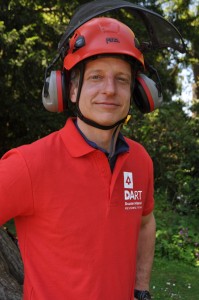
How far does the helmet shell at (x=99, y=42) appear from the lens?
6.20ft

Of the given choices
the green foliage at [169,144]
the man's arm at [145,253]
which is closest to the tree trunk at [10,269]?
the man's arm at [145,253]

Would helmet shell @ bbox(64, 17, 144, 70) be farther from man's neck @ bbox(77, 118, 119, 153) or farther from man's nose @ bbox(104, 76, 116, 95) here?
man's neck @ bbox(77, 118, 119, 153)

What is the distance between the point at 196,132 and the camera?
9891mm

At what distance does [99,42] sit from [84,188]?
0.62 metres

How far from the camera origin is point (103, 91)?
1906 mm

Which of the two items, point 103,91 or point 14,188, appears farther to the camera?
point 103,91

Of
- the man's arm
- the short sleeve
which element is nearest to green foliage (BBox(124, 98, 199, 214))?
the man's arm

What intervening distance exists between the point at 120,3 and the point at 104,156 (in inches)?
27.1

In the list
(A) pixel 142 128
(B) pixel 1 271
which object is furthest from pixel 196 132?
(B) pixel 1 271

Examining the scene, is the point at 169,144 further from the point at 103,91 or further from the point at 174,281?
the point at 103,91

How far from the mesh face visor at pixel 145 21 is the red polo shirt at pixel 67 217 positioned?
0.51 m

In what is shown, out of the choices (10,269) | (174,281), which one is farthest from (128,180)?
(174,281)

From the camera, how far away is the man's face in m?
1.91

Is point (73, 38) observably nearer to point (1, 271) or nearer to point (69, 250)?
point (69, 250)
